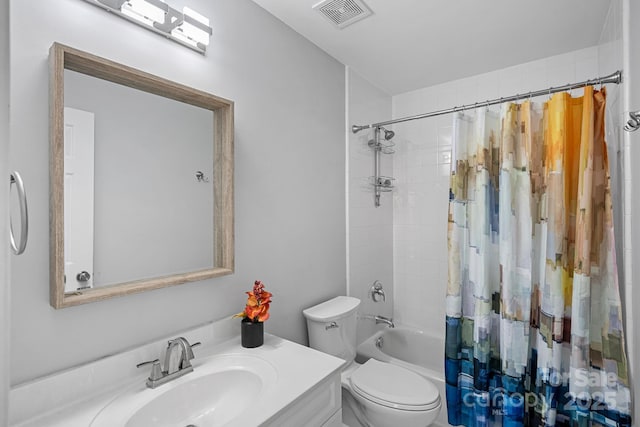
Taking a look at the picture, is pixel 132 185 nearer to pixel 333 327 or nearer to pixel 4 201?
pixel 4 201

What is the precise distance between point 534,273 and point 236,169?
161cm

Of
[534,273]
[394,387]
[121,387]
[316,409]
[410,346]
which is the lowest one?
[410,346]

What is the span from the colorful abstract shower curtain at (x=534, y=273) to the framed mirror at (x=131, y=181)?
4.31 feet

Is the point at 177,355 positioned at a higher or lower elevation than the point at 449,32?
lower

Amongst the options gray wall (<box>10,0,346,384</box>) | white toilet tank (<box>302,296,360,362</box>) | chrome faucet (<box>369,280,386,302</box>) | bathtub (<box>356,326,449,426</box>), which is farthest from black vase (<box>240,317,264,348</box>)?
chrome faucet (<box>369,280,386,302</box>)

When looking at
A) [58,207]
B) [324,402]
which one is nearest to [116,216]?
[58,207]

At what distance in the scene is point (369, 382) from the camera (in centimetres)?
178

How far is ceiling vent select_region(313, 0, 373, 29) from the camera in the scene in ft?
5.28

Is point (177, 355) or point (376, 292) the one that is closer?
point (177, 355)

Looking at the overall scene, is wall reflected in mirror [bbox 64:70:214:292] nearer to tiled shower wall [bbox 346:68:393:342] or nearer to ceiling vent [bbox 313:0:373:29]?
ceiling vent [bbox 313:0:373:29]

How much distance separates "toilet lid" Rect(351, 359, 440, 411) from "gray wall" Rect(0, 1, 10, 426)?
5.10ft

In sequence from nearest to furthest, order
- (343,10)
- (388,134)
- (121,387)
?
1. (121,387)
2. (343,10)
3. (388,134)

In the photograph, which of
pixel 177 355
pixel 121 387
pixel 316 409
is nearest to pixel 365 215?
pixel 316 409

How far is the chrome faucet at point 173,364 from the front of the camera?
1125mm
